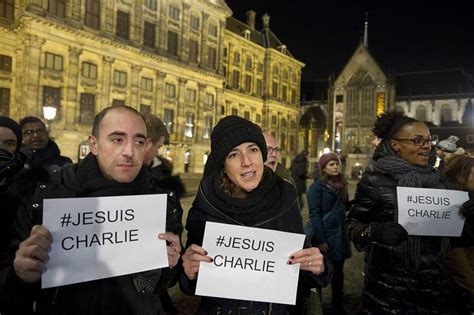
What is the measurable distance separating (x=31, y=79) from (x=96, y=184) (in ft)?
99.4

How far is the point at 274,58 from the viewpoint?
58438 mm

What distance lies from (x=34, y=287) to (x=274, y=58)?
2338 inches

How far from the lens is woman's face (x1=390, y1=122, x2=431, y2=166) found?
3.17 metres

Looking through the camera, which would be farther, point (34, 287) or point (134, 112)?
point (134, 112)

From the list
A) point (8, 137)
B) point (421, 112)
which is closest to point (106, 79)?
point (8, 137)

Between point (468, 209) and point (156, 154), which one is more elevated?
point (156, 154)

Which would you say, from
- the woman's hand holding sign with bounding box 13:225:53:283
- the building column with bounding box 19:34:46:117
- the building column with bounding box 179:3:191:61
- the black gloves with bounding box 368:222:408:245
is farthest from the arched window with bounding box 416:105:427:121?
the woman's hand holding sign with bounding box 13:225:53:283

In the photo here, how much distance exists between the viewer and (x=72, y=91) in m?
30.5

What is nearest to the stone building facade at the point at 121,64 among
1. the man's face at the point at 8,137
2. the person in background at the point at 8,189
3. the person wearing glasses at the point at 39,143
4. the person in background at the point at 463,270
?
the person wearing glasses at the point at 39,143

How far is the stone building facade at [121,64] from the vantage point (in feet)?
94.6

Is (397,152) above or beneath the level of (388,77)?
beneath

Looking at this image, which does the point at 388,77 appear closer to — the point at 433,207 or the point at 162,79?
the point at 162,79

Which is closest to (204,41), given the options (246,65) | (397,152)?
(246,65)

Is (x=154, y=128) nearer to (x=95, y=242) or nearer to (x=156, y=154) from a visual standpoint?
(x=156, y=154)
